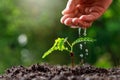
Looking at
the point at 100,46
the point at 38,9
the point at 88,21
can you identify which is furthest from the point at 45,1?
the point at 88,21

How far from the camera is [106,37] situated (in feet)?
24.7

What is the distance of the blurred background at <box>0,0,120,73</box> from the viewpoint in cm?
761

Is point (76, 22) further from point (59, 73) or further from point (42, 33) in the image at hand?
point (42, 33)

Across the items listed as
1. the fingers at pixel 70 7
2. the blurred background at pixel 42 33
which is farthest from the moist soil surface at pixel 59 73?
the blurred background at pixel 42 33

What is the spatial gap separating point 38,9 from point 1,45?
103 centimetres

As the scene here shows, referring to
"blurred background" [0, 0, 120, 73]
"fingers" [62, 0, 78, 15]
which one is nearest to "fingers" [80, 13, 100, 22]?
"fingers" [62, 0, 78, 15]

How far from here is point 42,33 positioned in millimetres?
8242

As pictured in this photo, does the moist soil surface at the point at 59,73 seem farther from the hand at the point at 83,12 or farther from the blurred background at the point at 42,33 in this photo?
the blurred background at the point at 42,33

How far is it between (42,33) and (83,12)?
545cm

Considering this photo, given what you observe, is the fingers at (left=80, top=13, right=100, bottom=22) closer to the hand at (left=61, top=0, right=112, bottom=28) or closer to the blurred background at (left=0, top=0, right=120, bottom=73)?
the hand at (left=61, top=0, right=112, bottom=28)

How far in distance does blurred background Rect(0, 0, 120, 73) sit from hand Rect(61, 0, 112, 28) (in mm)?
4605

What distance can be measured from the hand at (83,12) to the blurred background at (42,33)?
181 inches

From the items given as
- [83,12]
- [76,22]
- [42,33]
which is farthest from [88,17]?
[42,33]

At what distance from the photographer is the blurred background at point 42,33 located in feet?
25.0
